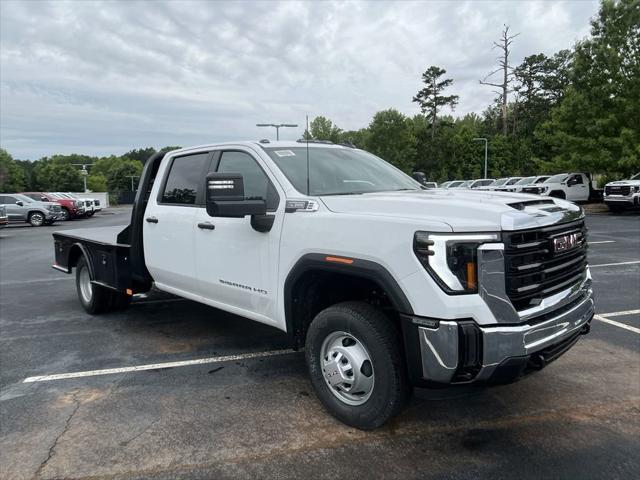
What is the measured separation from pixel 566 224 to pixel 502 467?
151 centimetres

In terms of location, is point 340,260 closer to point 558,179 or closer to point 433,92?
point 558,179

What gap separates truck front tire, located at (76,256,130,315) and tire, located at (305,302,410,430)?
3.67 metres

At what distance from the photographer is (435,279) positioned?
268cm

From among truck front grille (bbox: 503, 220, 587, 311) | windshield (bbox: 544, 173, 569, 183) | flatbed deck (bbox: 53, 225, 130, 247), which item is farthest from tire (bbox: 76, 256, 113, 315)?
windshield (bbox: 544, 173, 569, 183)

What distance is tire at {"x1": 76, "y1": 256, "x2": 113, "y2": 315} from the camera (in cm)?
622

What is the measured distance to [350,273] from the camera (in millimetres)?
3062

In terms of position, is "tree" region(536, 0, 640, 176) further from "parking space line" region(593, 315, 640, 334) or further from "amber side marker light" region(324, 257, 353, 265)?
"amber side marker light" region(324, 257, 353, 265)

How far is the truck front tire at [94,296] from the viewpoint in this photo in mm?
6229

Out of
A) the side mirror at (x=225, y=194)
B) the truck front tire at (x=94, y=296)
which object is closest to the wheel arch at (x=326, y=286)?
the side mirror at (x=225, y=194)

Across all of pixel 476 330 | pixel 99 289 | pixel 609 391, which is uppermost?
pixel 476 330

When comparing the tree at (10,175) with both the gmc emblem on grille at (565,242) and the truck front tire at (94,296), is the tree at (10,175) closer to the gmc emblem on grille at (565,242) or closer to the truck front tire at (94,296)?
the truck front tire at (94,296)

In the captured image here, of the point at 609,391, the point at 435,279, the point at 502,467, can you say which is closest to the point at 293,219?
the point at 435,279

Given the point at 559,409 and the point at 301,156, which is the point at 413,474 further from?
the point at 301,156

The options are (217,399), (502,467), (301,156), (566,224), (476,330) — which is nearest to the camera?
(476,330)
